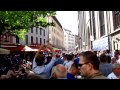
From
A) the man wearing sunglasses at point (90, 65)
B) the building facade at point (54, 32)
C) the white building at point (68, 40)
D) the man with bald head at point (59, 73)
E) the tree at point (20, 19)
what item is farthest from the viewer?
the white building at point (68, 40)

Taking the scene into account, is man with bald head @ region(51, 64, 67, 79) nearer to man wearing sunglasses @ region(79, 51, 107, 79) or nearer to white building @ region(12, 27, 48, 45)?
man wearing sunglasses @ region(79, 51, 107, 79)

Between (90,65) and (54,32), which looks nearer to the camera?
(90,65)

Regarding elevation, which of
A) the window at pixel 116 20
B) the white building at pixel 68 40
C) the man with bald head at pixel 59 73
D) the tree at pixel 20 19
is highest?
the white building at pixel 68 40

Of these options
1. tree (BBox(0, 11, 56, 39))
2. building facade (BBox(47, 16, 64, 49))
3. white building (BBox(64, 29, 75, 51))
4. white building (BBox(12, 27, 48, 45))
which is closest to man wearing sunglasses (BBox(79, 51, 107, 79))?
tree (BBox(0, 11, 56, 39))

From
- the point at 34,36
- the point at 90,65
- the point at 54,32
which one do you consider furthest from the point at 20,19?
the point at 54,32

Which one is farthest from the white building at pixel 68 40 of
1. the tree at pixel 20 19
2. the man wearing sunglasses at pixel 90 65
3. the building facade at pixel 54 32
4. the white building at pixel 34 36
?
the man wearing sunglasses at pixel 90 65

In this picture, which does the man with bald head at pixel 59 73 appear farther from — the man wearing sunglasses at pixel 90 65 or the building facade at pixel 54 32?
the building facade at pixel 54 32

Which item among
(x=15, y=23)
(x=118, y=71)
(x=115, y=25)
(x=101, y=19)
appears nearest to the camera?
(x=118, y=71)

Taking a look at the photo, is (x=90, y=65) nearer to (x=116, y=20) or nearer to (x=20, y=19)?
(x=20, y=19)
